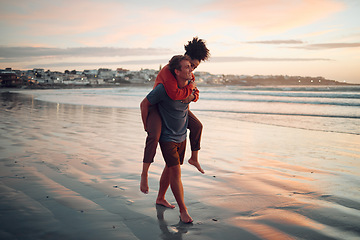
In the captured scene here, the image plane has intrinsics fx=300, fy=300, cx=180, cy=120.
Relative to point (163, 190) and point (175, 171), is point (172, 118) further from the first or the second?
point (163, 190)

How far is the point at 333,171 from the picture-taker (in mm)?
4809

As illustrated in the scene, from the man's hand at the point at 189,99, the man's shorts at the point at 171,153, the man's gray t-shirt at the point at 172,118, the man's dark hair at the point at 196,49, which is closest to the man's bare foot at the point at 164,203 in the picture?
the man's shorts at the point at 171,153

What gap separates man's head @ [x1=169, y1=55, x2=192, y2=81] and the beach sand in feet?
Answer: 4.63

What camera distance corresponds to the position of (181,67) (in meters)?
2.77

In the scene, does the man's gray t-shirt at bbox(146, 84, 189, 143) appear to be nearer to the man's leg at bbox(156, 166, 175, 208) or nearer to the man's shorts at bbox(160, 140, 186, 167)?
the man's shorts at bbox(160, 140, 186, 167)

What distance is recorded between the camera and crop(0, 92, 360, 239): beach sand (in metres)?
2.68

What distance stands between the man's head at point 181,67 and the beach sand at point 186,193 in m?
1.41

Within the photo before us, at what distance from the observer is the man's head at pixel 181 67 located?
2768 millimetres

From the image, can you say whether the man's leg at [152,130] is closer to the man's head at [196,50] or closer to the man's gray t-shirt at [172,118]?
the man's gray t-shirt at [172,118]

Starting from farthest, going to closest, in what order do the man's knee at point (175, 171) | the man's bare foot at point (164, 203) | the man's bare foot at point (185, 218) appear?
the man's bare foot at point (164, 203), the man's knee at point (175, 171), the man's bare foot at point (185, 218)

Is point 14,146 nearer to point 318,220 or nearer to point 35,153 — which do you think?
point 35,153

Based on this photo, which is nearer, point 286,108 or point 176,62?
point 176,62

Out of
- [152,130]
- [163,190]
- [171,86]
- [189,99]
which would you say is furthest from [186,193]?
[171,86]

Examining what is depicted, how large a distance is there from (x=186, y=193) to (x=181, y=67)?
66.2 inches
